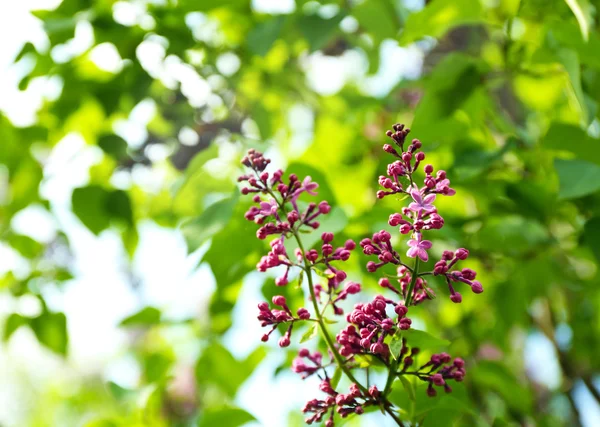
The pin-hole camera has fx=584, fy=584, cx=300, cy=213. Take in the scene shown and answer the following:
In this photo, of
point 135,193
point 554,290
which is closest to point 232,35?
point 135,193

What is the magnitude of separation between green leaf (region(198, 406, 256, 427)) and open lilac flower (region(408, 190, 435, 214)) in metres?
0.44

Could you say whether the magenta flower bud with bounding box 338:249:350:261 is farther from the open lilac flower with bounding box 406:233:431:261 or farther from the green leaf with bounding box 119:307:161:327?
the green leaf with bounding box 119:307:161:327

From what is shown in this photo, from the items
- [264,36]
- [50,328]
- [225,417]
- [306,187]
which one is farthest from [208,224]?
[50,328]

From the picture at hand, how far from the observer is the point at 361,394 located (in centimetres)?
51

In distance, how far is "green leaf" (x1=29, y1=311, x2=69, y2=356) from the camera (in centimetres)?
121

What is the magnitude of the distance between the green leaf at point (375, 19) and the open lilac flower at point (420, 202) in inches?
23.7

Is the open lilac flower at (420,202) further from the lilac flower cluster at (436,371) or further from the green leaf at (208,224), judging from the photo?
the green leaf at (208,224)

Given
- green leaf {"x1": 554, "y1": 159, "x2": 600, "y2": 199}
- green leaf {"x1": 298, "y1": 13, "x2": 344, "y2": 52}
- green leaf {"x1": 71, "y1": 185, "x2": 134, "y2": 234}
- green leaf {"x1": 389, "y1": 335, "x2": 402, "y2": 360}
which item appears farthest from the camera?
green leaf {"x1": 71, "y1": 185, "x2": 134, "y2": 234}

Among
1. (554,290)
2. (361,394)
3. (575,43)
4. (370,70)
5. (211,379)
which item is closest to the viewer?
(361,394)

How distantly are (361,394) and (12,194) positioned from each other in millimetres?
986

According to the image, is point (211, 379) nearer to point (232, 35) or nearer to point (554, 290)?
point (232, 35)

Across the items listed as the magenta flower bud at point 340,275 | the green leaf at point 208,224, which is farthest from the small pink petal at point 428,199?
the green leaf at point 208,224

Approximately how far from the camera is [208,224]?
69cm

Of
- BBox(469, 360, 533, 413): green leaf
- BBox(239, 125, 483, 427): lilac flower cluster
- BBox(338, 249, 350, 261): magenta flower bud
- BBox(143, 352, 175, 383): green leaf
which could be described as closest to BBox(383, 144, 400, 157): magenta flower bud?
BBox(239, 125, 483, 427): lilac flower cluster
